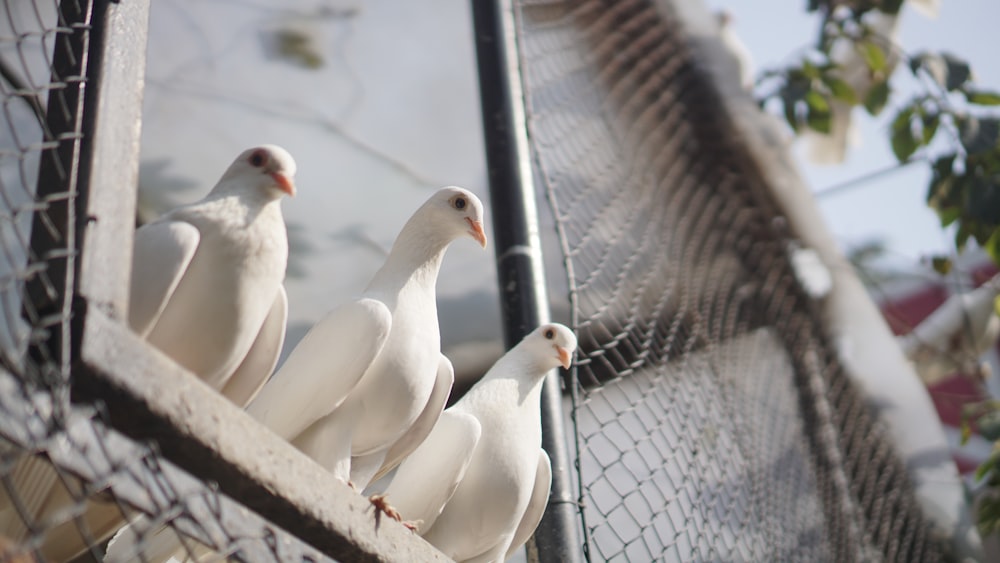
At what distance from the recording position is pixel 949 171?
2.72 m

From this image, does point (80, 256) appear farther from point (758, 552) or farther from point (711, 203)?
point (711, 203)

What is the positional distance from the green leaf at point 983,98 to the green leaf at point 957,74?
0.12ft

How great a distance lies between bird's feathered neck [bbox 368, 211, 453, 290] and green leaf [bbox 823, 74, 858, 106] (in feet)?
6.86

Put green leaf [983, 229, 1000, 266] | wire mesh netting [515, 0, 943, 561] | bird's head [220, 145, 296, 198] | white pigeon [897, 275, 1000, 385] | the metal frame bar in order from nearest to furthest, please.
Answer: the metal frame bar < bird's head [220, 145, 296, 198] < wire mesh netting [515, 0, 943, 561] < green leaf [983, 229, 1000, 266] < white pigeon [897, 275, 1000, 385]

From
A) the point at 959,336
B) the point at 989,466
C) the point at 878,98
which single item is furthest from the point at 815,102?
the point at 989,466

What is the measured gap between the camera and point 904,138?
110 inches

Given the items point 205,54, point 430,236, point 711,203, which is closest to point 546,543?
point 430,236

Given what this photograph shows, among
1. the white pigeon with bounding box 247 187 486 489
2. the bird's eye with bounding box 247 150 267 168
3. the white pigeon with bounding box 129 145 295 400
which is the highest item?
the bird's eye with bounding box 247 150 267 168

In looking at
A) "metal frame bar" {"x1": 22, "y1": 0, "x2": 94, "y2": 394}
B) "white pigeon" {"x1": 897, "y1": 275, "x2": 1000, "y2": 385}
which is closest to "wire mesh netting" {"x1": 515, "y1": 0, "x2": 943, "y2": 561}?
"white pigeon" {"x1": 897, "y1": 275, "x2": 1000, "y2": 385}

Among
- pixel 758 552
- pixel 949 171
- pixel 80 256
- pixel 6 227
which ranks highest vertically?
pixel 80 256

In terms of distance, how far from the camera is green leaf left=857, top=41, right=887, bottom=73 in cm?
297

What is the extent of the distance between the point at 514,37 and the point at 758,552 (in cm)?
103

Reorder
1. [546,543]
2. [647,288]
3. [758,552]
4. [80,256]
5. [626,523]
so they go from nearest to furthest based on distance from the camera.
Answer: [80,256], [546,543], [626,523], [758,552], [647,288]

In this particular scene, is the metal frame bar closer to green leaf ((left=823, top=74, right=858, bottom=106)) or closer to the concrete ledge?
the concrete ledge
